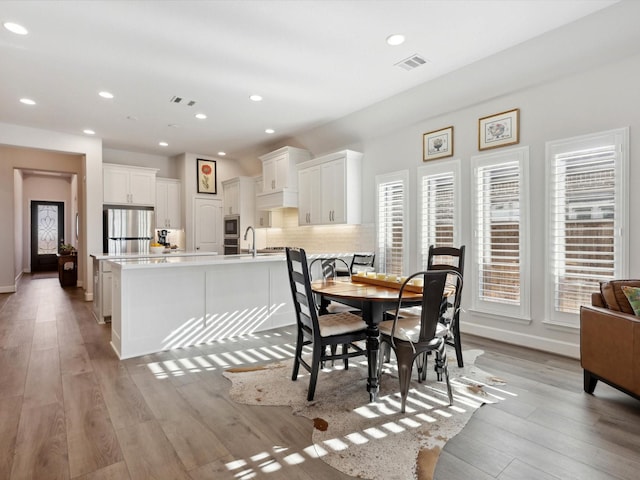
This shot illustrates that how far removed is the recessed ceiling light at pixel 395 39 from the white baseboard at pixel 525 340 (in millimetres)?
3267

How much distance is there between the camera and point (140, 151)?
7.56 meters

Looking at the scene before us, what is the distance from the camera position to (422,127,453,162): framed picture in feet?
14.7

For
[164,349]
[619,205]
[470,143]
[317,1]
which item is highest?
[317,1]

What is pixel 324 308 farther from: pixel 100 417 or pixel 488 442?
pixel 100 417

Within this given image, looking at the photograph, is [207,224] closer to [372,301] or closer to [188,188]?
[188,188]

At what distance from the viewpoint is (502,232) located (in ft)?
13.1

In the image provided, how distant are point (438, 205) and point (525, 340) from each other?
1.90m

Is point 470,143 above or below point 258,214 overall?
above

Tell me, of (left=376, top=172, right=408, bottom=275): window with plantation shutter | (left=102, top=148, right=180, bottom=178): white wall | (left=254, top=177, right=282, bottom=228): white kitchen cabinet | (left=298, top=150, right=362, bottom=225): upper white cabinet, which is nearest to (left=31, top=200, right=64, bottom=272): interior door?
(left=102, top=148, right=180, bottom=178): white wall

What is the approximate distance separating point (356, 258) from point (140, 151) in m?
5.49

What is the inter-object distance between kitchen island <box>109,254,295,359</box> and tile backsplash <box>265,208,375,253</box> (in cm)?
164

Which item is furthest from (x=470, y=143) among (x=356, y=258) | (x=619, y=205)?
(x=356, y=258)

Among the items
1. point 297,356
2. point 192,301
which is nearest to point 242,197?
point 192,301

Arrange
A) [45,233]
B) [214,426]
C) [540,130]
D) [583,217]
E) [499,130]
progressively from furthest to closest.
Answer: [45,233] < [499,130] < [540,130] < [583,217] < [214,426]
